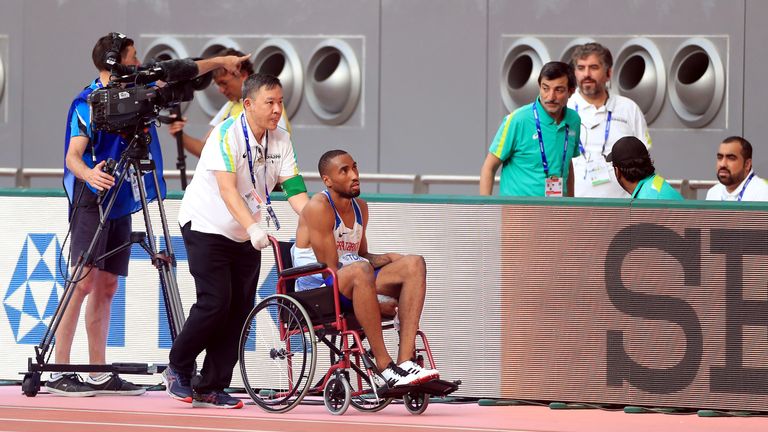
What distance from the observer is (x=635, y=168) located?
9.81 metres

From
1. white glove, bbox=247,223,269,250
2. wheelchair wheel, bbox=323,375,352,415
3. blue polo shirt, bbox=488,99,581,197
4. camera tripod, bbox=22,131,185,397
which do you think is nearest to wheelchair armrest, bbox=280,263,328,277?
white glove, bbox=247,223,269,250

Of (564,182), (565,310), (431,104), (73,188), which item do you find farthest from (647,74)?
(73,188)

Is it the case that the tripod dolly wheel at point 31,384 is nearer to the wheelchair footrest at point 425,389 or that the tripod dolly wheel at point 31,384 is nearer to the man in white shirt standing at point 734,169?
the wheelchair footrest at point 425,389

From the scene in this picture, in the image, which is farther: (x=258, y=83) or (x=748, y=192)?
(x=748, y=192)

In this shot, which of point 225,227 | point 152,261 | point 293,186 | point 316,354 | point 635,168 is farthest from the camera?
point 635,168

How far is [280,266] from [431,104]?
21.0 feet

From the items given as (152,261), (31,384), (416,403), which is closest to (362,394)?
(416,403)

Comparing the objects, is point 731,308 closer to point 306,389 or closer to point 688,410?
point 688,410

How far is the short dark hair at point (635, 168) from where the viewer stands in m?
9.79

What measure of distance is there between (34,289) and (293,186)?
2182 mm

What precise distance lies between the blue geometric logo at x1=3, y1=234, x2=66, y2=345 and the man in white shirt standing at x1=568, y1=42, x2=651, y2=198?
3.37 meters

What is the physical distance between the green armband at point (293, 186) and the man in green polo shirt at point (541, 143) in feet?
4.76

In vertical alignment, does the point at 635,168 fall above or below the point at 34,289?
above

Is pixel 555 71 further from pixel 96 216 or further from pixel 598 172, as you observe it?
pixel 96 216
